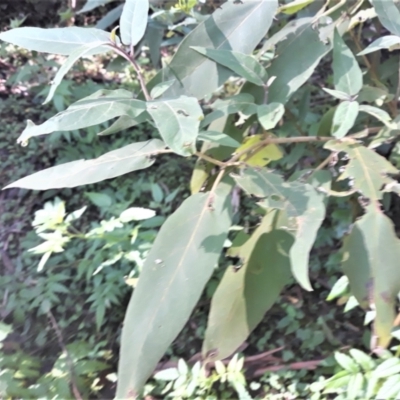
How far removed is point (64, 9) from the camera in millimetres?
1751

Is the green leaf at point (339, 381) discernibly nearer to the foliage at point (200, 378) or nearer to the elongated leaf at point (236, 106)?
the foliage at point (200, 378)

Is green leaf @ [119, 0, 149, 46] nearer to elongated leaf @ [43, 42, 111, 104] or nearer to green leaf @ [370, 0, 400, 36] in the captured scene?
elongated leaf @ [43, 42, 111, 104]

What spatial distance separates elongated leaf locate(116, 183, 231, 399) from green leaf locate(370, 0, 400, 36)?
0.39 metres

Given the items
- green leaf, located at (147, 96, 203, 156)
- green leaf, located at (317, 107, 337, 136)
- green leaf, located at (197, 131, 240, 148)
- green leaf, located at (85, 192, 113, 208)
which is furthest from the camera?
green leaf, located at (85, 192, 113, 208)

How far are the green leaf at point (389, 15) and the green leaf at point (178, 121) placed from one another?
1.23 feet

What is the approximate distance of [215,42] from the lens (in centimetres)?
77

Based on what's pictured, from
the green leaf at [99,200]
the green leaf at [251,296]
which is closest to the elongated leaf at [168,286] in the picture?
the green leaf at [251,296]

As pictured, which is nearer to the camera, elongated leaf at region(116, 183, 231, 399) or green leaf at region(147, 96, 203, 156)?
green leaf at region(147, 96, 203, 156)

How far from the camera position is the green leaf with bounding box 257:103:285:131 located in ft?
2.09

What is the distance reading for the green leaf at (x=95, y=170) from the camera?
25.5 inches

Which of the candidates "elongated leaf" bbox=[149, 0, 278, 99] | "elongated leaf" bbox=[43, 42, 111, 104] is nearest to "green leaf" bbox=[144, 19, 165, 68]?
"elongated leaf" bbox=[149, 0, 278, 99]

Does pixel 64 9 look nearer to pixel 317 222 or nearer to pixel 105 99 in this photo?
pixel 105 99

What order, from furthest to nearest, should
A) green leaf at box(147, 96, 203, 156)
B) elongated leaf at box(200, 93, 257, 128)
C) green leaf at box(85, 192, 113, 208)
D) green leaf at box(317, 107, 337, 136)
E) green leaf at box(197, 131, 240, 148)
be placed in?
green leaf at box(85, 192, 113, 208)
green leaf at box(317, 107, 337, 136)
elongated leaf at box(200, 93, 257, 128)
green leaf at box(197, 131, 240, 148)
green leaf at box(147, 96, 203, 156)

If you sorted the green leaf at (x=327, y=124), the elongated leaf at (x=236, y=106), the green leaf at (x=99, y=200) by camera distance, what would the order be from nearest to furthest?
the elongated leaf at (x=236, y=106)
the green leaf at (x=327, y=124)
the green leaf at (x=99, y=200)
